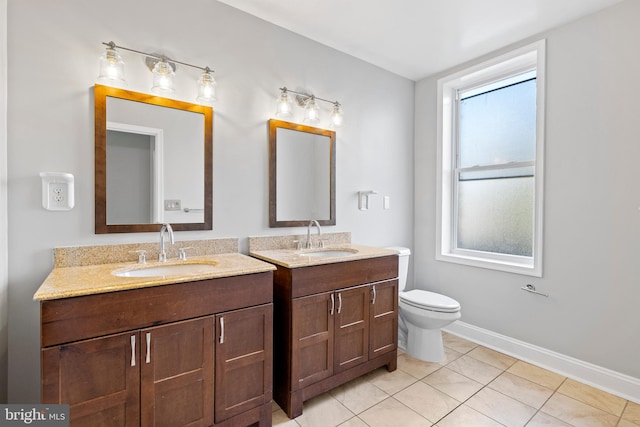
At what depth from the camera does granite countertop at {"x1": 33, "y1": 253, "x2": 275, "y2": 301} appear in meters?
1.14

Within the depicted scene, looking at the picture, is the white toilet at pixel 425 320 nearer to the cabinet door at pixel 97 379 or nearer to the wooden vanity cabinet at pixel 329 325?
the wooden vanity cabinet at pixel 329 325

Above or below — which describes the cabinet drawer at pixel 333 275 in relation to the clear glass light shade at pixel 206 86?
below

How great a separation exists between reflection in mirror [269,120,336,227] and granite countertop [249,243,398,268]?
228 mm

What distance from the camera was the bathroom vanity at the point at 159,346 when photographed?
114 centimetres

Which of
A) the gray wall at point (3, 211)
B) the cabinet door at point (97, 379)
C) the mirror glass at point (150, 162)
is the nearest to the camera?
the cabinet door at point (97, 379)

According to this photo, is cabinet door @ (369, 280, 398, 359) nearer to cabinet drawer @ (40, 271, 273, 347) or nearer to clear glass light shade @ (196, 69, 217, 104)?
cabinet drawer @ (40, 271, 273, 347)

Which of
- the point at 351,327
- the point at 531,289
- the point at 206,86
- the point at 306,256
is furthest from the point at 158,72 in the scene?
the point at 531,289

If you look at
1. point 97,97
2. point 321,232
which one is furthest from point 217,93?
point 321,232

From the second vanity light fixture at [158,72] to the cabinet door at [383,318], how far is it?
1636 mm

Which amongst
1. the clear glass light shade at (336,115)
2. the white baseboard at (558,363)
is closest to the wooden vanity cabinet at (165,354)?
the clear glass light shade at (336,115)

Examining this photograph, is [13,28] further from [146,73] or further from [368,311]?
[368,311]

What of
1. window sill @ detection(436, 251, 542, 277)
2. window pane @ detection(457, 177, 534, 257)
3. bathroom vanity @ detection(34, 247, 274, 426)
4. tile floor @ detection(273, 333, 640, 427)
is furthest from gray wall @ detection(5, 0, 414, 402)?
tile floor @ detection(273, 333, 640, 427)

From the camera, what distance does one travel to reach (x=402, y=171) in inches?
123

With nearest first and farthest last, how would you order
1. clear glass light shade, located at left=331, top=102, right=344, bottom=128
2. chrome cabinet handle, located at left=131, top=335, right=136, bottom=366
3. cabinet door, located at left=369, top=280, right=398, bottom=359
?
chrome cabinet handle, located at left=131, top=335, right=136, bottom=366
cabinet door, located at left=369, top=280, right=398, bottom=359
clear glass light shade, located at left=331, top=102, right=344, bottom=128
